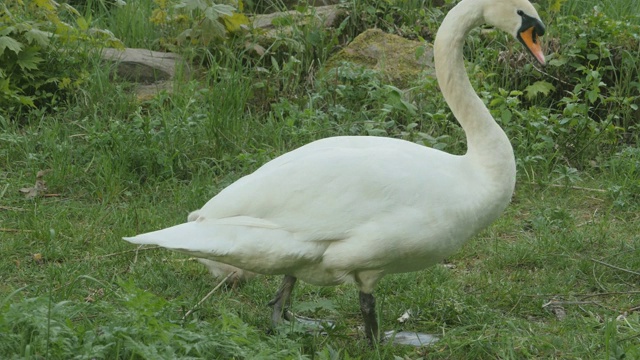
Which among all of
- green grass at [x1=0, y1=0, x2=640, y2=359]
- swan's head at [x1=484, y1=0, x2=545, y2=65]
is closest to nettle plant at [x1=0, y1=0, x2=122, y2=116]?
green grass at [x1=0, y1=0, x2=640, y2=359]

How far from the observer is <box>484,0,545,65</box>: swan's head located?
4.66 metres

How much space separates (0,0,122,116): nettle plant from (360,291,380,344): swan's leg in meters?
3.46

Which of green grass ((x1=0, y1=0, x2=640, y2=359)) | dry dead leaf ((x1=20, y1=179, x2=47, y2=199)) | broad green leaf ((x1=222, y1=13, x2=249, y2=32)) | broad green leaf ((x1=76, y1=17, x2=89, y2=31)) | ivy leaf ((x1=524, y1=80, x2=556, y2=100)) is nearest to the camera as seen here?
green grass ((x1=0, y1=0, x2=640, y2=359))

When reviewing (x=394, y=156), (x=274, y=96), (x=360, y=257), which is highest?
(x=394, y=156)

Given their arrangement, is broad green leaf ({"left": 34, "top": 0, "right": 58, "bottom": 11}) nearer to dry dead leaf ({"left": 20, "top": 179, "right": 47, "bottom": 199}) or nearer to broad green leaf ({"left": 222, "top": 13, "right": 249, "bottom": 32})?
broad green leaf ({"left": 222, "top": 13, "right": 249, "bottom": 32})

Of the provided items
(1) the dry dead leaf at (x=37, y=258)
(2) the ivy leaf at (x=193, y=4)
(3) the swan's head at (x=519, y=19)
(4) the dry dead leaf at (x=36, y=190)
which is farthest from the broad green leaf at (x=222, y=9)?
(3) the swan's head at (x=519, y=19)

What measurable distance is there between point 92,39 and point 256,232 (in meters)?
3.77

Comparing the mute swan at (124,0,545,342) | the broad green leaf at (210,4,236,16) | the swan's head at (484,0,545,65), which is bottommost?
the broad green leaf at (210,4,236,16)

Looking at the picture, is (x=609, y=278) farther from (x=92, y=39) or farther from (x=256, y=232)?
(x=92, y=39)

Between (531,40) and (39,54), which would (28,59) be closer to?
(39,54)

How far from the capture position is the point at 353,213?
4.23 meters

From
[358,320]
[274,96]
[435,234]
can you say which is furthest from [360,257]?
[274,96]

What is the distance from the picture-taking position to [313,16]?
26.3ft

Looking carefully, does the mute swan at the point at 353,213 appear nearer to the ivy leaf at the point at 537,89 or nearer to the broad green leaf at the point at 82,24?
the ivy leaf at the point at 537,89
